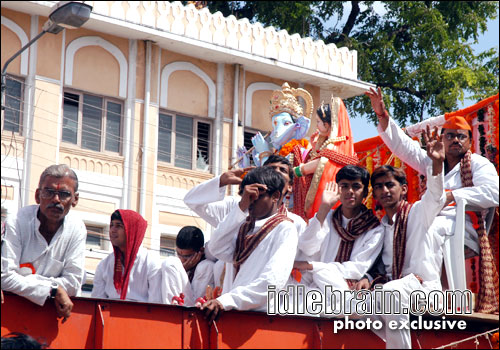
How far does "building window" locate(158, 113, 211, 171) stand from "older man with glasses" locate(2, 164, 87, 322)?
13.3 metres

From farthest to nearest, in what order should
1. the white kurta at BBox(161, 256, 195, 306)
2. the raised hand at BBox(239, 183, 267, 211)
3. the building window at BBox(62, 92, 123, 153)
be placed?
the building window at BBox(62, 92, 123, 153)
the white kurta at BBox(161, 256, 195, 306)
the raised hand at BBox(239, 183, 267, 211)

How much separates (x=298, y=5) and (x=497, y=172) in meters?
14.9

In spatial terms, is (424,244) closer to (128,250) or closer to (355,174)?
(355,174)

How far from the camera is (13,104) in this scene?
18.5m

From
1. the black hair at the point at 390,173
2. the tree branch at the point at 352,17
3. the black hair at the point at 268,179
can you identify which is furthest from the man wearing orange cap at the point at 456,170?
the tree branch at the point at 352,17

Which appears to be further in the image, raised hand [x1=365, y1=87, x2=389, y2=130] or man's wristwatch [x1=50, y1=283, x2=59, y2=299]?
raised hand [x1=365, y1=87, x2=389, y2=130]

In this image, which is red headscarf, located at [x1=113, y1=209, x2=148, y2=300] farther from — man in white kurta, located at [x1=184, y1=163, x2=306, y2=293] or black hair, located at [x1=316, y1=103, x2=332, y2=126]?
black hair, located at [x1=316, y1=103, x2=332, y2=126]

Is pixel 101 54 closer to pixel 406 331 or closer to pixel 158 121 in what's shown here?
pixel 158 121

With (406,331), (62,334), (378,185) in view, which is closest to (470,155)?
(378,185)

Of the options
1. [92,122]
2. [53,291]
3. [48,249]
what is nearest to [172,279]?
[48,249]

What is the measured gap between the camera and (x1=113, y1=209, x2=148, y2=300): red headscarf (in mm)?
8648

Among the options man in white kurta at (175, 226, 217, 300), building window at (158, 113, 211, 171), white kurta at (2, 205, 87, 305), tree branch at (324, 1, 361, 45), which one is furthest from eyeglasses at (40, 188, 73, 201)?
tree branch at (324, 1, 361, 45)

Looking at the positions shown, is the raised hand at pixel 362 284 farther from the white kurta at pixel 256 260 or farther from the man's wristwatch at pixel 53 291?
the man's wristwatch at pixel 53 291

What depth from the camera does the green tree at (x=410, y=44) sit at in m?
23.4
